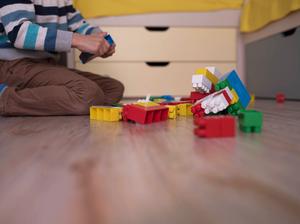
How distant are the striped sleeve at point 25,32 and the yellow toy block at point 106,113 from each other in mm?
238

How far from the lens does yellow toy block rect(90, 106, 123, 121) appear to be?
73 centimetres

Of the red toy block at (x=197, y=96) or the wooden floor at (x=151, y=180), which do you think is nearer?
the wooden floor at (x=151, y=180)

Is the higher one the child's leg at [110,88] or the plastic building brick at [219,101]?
the child's leg at [110,88]

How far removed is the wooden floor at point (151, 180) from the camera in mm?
234

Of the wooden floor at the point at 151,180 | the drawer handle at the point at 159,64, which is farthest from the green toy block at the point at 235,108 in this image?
the drawer handle at the point at 159,64

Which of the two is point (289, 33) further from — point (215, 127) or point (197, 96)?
point (215, 127)

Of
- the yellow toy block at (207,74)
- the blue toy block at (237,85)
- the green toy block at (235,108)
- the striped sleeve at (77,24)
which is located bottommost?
the green toy block at (235,108)

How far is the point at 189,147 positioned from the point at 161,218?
210 millimetres

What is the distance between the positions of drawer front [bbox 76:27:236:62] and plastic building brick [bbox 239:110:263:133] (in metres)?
1.17

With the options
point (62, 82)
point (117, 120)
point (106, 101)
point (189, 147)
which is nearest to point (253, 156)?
point (189, 147)

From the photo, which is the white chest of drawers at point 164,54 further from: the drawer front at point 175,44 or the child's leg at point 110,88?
the child's leg at point 110,88

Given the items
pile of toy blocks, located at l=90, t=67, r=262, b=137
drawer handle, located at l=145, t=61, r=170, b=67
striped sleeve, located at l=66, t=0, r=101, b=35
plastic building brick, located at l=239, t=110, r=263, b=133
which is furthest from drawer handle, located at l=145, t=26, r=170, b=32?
plastic building brick, located at l=239, t=110, r=263, b=133

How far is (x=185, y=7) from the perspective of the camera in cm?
163

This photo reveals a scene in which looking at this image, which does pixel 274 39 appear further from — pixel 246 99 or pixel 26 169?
pixel 26 169
